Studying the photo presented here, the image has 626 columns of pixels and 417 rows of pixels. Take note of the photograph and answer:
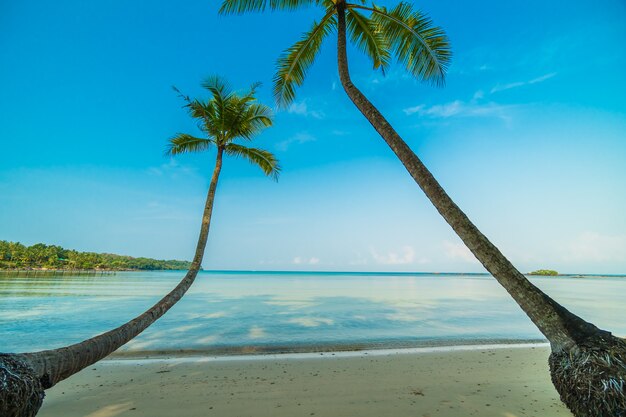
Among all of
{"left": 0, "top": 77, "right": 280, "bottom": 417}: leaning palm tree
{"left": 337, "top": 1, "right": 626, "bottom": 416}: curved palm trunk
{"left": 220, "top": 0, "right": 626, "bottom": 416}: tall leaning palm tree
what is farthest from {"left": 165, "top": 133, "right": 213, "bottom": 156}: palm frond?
{"left": 337, "top": 1, "right": 626, "bottom": 416}: curved palm trunk

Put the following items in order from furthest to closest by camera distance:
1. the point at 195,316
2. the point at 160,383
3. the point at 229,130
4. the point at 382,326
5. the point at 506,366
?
the point at 195,316 < the point at 382,326 < the point at 229,130 < the point at 506,366 < the point at 160,383

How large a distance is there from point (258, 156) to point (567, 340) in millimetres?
9172

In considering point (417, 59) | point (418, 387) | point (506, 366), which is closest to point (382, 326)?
point (506, 366)

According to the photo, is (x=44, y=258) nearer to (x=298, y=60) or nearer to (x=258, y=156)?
(x=258, y=156)

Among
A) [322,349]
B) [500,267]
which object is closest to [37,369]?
[500,267]

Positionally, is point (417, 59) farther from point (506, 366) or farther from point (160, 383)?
point (160, 383)

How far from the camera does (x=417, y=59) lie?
665 centimetres

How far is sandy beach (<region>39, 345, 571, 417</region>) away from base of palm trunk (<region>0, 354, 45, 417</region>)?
2.58 m

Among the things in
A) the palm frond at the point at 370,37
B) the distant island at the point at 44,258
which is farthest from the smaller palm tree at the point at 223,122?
the distant island at the point at 44,258

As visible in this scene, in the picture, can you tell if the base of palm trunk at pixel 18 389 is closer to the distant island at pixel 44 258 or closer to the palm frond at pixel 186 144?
the palm frond at pixel 186 144

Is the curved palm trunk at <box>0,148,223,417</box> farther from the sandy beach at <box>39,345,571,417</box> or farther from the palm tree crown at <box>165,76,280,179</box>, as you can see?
the palm tree crown at <box>165,76,280,179</box>

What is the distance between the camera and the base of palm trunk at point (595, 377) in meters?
2.66

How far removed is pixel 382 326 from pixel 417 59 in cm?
1127

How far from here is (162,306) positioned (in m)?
4.80
